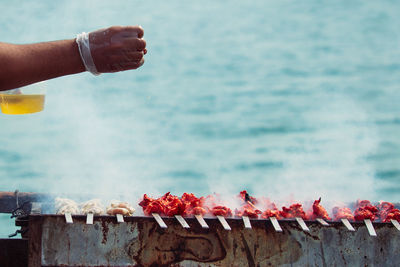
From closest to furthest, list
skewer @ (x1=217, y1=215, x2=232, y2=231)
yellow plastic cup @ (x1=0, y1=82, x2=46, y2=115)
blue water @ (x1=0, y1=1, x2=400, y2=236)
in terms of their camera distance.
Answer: skewer @ (x1=217, y1=215, x2=232, y2=231) < yellow plastic cup @ (x1=0, y1=82, x2=46, y2=115) < blue water @ (x1=0, y1=1, x2=400, y2=236)

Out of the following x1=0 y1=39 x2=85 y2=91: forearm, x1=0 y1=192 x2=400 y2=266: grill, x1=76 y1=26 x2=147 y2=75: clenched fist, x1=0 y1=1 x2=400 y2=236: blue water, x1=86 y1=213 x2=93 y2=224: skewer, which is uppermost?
x1=0 y1=1 x2=400 y2=236: blue water

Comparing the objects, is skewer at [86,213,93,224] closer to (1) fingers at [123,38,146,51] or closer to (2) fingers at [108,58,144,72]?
(2) fingers at [108,58,144,72]

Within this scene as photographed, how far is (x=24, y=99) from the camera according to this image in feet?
15.5

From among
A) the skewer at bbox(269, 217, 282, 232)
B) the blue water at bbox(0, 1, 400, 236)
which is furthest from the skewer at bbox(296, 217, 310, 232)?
the blue water at bbox(0, 1, 400, 236)

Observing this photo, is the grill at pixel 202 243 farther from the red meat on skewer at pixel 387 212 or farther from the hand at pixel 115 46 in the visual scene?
the hand at pixel 115 46

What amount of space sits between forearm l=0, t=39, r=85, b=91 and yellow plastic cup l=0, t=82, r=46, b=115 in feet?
5.63

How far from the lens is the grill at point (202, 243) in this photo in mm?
3934

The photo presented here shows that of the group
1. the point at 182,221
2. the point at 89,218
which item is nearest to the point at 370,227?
the point at 182,221

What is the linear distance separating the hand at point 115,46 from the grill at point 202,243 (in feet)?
4.02

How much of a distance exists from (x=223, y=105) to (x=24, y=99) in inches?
696

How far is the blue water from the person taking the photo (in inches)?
667

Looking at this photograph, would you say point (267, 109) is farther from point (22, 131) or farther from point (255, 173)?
point (22, 131)

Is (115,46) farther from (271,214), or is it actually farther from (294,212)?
(294,212)

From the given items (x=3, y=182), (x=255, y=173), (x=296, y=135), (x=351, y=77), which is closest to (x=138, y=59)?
(x=255, y=173)
